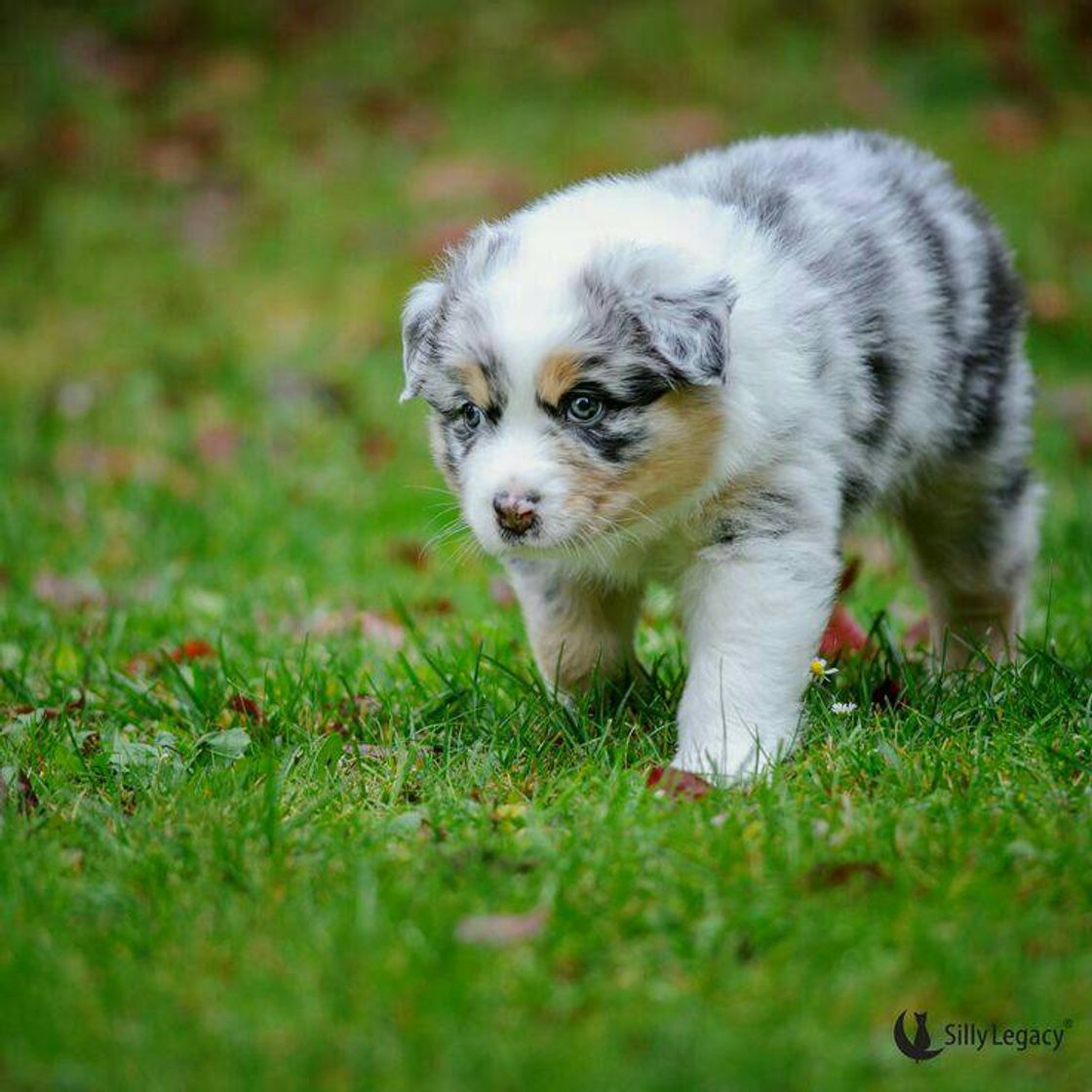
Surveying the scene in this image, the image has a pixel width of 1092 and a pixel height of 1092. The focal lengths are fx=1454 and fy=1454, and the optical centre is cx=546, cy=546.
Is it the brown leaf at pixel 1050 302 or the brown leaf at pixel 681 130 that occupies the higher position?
the brown leaf at pixel 681 130

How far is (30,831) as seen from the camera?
297 cm

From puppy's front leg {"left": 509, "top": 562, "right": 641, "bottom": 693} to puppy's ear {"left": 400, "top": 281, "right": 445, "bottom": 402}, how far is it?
0.57m

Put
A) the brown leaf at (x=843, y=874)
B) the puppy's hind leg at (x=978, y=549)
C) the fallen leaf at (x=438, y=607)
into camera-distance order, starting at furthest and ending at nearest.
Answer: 1. the fallen leaf at (x=438, y=607)
2. the puppy's hind leg at (x=978, y=549)
3. the brown leaf at (x=843, y=874)

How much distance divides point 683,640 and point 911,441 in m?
0.88

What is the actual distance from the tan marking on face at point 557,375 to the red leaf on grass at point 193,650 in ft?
5.56

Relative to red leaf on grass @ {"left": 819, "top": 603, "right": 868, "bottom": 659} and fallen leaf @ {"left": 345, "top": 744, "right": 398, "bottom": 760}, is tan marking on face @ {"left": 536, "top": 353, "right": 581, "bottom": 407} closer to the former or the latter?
fallen leaf @ {"left": 345, "top": 744, "right": 398, "bottom": 760}

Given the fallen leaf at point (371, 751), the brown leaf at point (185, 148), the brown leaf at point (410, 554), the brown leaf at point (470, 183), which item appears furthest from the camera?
the brown leaf at point (185, 148)

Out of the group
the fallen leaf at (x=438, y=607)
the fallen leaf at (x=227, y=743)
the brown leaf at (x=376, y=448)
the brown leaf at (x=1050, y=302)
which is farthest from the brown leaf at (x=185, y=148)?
the fallen leaf at (x=227, y=743)

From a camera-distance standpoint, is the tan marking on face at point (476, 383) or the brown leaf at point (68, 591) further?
the brown leaf at point (68, 591)

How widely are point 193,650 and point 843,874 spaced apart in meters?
2.44

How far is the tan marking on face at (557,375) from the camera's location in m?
3.17

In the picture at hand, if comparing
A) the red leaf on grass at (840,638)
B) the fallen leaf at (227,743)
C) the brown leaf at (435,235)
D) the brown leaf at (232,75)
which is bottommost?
the red leaf on grass at (840,638)

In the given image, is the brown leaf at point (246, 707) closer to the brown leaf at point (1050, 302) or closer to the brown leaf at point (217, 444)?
the brown leaf at point (217, 444)

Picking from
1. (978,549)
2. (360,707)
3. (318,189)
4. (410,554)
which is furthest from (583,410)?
(318,189)
